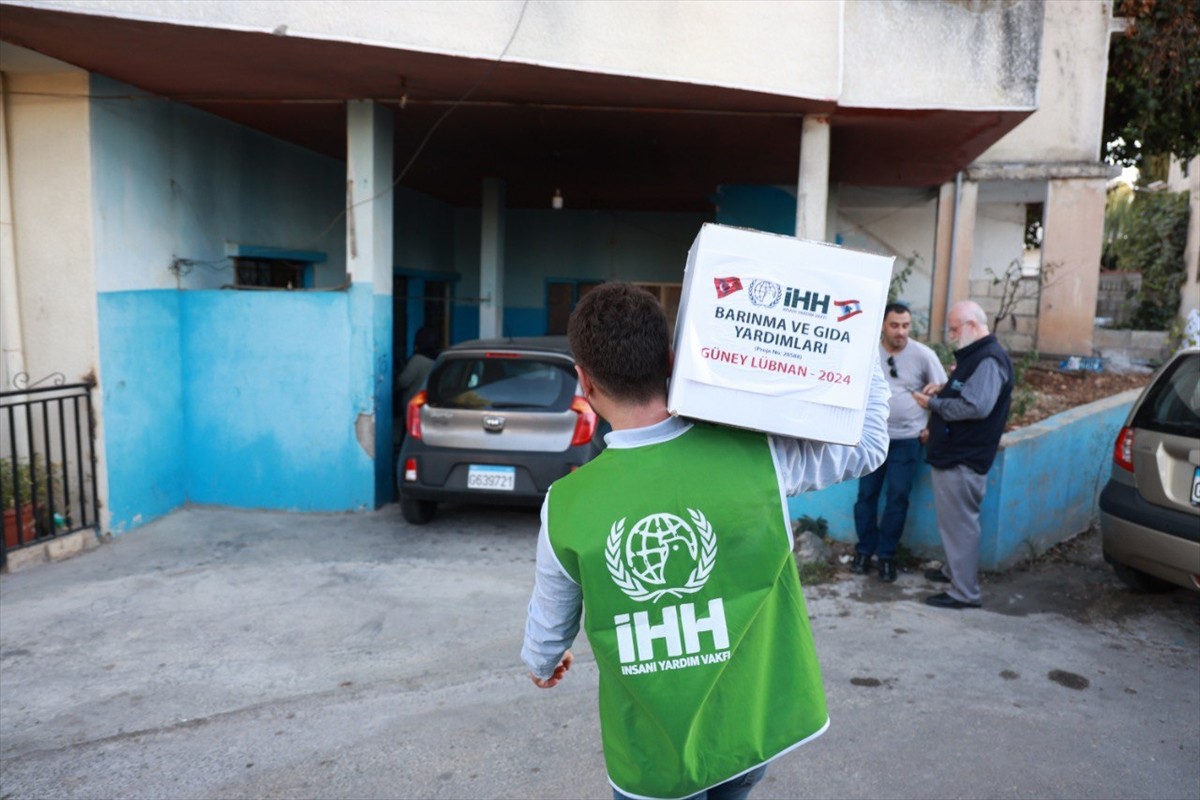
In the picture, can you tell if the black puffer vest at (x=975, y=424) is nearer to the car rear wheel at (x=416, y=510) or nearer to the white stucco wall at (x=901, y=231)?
the car rear wheel at (x=416, y=510)

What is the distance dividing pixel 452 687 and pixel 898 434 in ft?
10.3

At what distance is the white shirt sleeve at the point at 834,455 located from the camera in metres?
2.01

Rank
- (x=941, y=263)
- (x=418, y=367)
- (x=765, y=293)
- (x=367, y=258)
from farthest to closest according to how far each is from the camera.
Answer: (x=941, y=263) → (x=418, y=367) → (x=367, y=258) → (x=765, y=293)

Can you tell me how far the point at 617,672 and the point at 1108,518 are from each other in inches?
174

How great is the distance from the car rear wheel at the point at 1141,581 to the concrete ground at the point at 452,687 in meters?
0.09

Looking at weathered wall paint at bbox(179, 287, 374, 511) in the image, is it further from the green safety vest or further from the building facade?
the green safety vest

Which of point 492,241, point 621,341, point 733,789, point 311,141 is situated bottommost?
point 733,789

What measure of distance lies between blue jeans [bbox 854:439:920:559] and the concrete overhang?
9.13 feet

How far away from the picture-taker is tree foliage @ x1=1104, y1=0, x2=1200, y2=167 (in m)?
11.8

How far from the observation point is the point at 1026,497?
20.0 feet

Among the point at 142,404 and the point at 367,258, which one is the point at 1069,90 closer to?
the point at 367,258

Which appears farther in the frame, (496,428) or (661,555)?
(496,428)

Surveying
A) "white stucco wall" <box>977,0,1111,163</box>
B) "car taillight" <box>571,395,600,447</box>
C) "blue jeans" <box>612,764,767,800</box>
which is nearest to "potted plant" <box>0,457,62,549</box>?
"car taillight" <box>571,395,600,447</box>

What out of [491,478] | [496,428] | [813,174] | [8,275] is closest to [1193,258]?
[813,174]
